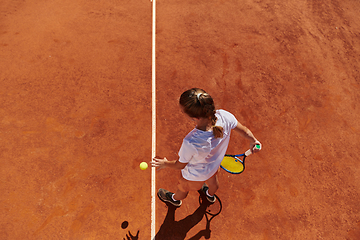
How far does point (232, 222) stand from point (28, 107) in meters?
5.00

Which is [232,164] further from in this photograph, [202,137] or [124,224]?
[124,224]

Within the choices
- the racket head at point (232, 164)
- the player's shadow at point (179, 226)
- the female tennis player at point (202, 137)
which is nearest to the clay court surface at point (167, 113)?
the player's shadow at point (179, 226)

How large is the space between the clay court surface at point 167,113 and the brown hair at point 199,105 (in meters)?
2.29

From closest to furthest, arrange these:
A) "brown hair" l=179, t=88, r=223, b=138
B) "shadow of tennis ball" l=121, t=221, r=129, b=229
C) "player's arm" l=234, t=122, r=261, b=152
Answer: "brown hair" l=179, t=88, r=223, b=138
"player's arm" l=234, t=122, r=261, b=152
"shadow of tennis ball" l=121, t=221, r=129, b=229

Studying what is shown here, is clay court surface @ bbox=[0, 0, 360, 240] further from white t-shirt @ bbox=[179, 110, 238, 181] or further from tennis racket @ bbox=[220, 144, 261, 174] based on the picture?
white t-shirt @ bbox=[179, 110, 238, 181]

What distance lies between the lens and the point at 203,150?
7.59 feet

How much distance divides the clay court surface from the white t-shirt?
156 cm

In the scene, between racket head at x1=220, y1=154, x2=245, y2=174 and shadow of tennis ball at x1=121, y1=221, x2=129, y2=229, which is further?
shadow of tennis ball at x1=121, y1=221, x2=129, y2=229

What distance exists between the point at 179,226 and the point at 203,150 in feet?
6.94

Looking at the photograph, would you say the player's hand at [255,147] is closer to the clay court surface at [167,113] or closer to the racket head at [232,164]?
the racket head at [232,164]

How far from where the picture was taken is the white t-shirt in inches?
89.4

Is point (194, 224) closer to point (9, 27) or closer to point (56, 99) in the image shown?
point (56, 99)

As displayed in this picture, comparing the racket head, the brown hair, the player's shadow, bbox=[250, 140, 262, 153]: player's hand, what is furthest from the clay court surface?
the brown hair

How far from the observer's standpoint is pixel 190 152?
7.47 ft
